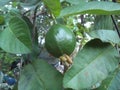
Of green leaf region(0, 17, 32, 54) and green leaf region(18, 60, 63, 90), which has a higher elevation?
green leaf region(0, 17, 32, 54)

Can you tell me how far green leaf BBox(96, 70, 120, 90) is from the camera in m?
0.65

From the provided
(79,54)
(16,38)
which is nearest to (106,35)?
(79,54)

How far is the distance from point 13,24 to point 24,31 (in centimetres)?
4

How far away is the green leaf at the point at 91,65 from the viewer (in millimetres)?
575

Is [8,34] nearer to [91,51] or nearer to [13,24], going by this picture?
[13,24]

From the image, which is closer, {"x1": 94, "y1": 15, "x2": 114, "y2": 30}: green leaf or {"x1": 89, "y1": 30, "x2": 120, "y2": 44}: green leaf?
{"x1": 89, "y1": 30, "x2": 120, "y2": 44}: green leaf

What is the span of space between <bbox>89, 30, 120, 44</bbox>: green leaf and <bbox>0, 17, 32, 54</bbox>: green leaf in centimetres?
15

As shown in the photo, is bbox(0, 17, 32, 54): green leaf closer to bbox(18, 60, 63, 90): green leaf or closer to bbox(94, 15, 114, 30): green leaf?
bbox(18, 60, 63, 90): green leaf

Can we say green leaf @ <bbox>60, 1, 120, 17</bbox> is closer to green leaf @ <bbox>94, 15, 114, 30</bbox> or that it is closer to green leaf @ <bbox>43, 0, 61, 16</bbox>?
green leaf @ <bbox>43, 0, 61, 16</bbox>

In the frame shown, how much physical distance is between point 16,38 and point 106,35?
0.21 metres

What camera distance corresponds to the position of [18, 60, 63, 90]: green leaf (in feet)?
2.17

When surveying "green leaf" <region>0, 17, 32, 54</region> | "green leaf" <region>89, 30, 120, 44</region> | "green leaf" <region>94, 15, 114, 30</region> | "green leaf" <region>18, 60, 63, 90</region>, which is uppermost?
"green leaf" <region>0, 17, 32, 54</region>

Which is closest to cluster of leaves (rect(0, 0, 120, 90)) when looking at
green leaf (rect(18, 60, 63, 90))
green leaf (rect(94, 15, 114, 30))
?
green leaf (rect(18, 60, 63, 90))

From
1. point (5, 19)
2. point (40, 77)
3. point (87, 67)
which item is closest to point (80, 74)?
point (87, 67)
